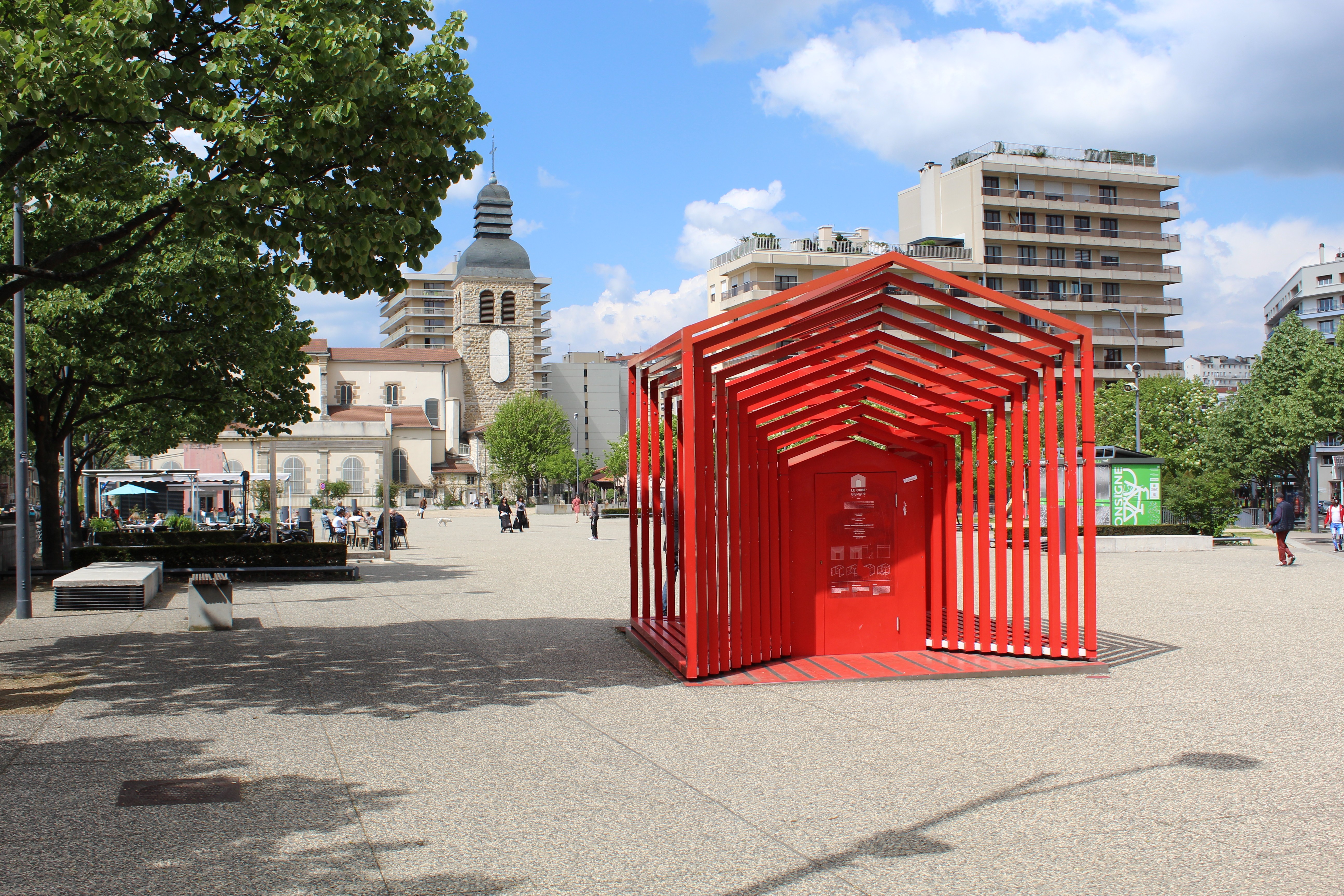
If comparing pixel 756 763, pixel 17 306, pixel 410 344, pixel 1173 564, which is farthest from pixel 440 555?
pixel 410 344

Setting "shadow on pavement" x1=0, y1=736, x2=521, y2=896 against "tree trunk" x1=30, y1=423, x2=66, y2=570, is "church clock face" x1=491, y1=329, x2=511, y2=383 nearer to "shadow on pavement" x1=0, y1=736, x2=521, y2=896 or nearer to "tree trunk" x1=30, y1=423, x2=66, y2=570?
"tree trunk" x1=30, y1=423, x2=66, y2=570

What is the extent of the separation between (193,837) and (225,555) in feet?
53.9

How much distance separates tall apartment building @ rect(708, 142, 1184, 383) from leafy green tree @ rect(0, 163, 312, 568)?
62.8 metres

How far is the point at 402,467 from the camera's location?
9631 cm

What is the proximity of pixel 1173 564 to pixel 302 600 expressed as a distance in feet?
54.0

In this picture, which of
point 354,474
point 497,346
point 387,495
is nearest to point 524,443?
point 497,346

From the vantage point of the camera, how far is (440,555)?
1117 inches

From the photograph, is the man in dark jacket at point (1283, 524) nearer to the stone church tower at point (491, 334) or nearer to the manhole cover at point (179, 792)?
the manhole cover at point (179, 792)

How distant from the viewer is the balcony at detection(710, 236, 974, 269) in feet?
265

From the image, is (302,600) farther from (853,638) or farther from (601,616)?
(853,638)

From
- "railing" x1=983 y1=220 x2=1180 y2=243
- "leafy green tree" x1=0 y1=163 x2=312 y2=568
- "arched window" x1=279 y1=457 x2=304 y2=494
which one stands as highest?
"railing" x1=983 y1=220 x2=1180 y2=243

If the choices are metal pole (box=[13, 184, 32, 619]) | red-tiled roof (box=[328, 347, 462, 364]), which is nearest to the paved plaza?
metal pole (box=[13, 184, 32, 619])

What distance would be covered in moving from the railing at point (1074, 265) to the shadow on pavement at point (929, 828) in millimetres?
78377

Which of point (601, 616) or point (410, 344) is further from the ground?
point (410, 344)
